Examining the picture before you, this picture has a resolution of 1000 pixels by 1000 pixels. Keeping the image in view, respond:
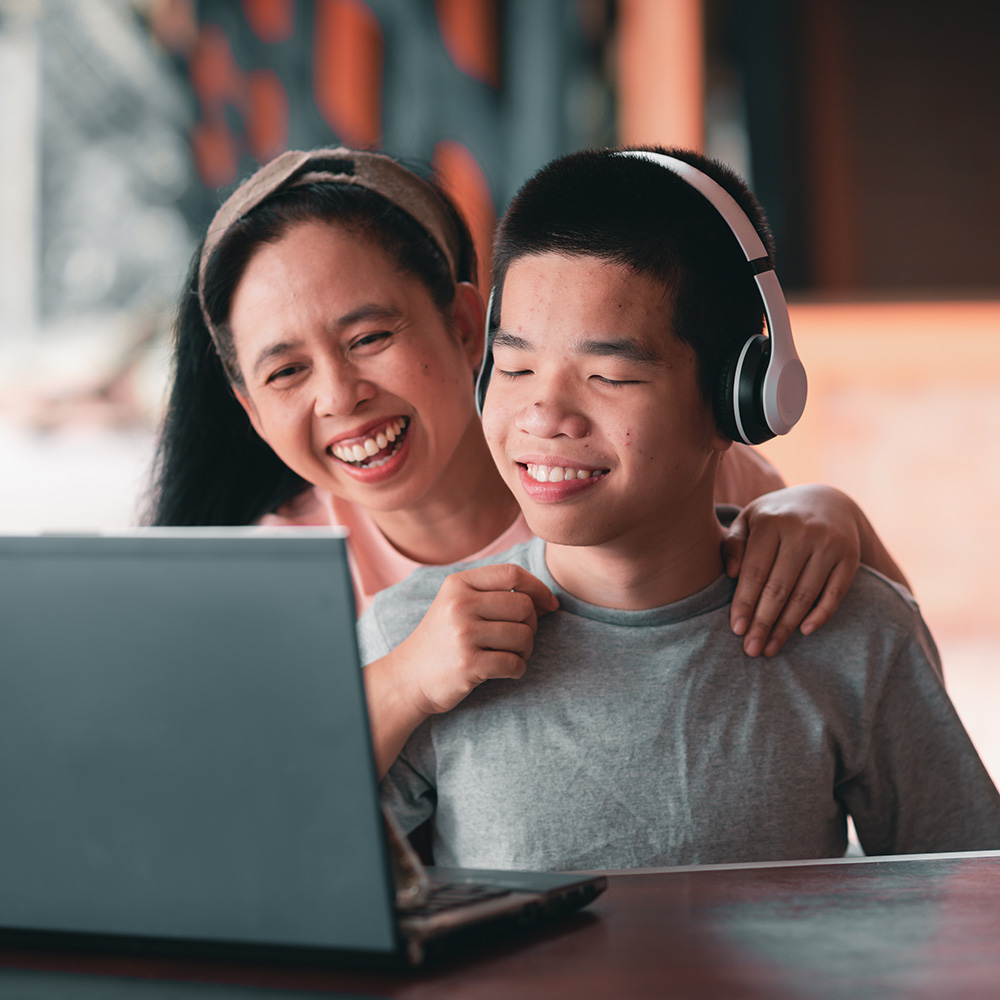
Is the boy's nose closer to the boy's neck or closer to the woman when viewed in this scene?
the boy's neck

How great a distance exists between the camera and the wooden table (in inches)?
21.7

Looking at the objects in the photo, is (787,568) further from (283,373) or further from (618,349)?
(283,373)

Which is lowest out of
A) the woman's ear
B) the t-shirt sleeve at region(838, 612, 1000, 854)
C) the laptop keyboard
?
the t-shirt sleeve at region(838, 612, 1000, 854)

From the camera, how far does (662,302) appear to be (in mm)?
936

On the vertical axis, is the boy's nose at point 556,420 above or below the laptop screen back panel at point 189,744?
above

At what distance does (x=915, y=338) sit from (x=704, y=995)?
3067mm

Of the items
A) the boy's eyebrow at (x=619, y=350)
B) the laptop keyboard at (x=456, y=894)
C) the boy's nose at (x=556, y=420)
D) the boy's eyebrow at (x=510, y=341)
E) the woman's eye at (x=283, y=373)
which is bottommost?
the laptop keyboard at (x=456, y=894)

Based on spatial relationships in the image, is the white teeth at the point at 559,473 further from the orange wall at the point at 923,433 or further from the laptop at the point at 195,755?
the orange wall at the point at 923,433

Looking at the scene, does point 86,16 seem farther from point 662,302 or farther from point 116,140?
point 662,302

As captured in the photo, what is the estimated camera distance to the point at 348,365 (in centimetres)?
130

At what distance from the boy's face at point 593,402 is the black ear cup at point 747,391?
0.09ft

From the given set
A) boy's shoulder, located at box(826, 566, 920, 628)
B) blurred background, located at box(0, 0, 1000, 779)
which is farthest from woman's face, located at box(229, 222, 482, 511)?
blurred background, located at box(0, 0, 1000, 779)

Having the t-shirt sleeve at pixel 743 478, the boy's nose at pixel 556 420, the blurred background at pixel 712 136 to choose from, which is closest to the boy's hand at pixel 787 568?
the boy's nose at pixel 556 420

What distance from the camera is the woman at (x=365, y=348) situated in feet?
4.20
